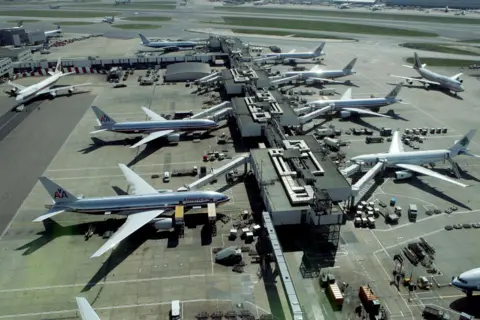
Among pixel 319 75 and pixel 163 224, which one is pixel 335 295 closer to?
pixel 163 224

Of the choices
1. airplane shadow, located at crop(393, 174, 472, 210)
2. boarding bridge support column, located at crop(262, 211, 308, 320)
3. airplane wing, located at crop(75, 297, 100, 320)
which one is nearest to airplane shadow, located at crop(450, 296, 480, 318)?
boarding bridge support column, located at crop(262, 211, 308, 320)

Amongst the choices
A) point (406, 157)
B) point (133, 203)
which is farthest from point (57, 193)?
point (406, 157)

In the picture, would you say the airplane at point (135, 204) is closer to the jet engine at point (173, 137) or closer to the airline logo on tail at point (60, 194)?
the airline logo on tail at point (60, 194)

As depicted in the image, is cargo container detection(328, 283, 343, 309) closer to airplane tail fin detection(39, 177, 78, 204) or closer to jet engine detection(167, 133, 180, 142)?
airplane tail fin detection(39, 177, 78, 204)

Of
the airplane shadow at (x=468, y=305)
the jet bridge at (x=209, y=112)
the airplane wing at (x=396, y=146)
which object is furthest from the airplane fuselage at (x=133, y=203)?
the airplane wing at (x=396, y=146)

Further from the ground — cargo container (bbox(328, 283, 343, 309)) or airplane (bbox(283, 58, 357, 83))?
airplane (bbox(283, 58, 357, 83))

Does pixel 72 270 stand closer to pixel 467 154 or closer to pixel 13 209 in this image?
pixel 13 209
